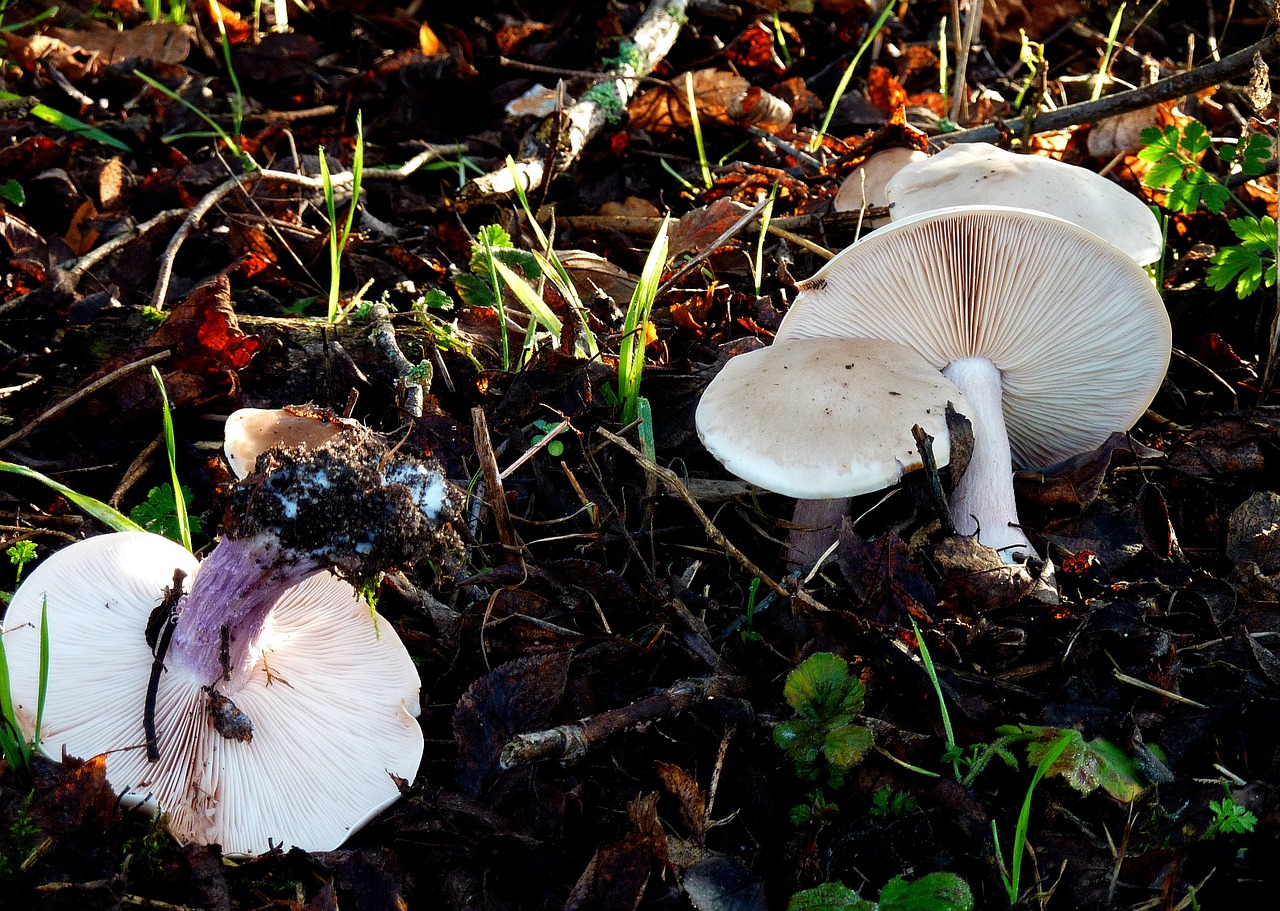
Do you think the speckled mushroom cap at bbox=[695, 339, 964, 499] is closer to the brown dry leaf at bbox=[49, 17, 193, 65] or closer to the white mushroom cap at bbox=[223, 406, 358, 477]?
the white mushroom cap at bbox=[223, 406, 358, 477]

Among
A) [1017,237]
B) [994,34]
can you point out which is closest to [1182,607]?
[1017,237]

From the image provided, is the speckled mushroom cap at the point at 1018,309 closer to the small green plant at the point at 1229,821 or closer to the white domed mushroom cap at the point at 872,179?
the white domed mushroom cap at the point at 872,179

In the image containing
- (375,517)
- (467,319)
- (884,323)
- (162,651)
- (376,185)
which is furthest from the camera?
(376,185)

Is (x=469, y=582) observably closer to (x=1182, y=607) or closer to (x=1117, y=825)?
(x=1117, y=825)

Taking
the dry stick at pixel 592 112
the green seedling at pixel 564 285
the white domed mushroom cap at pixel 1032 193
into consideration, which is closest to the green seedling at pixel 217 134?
the dry stick at pixel 592 112

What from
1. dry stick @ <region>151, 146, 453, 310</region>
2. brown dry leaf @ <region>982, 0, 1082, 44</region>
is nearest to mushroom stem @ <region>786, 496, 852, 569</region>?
dry stick @ <region>151, 146, 453, 310</region>

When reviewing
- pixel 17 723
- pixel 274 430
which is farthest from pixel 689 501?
pixel 17 723
